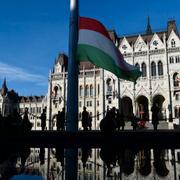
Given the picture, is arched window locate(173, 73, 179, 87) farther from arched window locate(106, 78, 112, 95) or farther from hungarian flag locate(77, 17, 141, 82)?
hungarian flag locate(77, 17, 141, 82)

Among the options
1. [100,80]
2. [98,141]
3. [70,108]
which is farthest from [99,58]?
[100,80]

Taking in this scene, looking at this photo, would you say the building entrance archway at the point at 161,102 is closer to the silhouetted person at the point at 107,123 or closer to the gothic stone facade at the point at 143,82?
the gothic stone facade at the point at 143,82

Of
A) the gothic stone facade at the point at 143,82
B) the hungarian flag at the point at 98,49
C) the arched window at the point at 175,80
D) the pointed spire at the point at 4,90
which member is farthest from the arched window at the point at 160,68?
the pointed spire at the point at 4,90

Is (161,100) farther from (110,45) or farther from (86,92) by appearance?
(110,45)

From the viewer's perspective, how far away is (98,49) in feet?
53.6

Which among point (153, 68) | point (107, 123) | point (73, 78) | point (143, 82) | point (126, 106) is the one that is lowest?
point (107, 123)

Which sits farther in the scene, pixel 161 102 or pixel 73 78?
pixel 161 102

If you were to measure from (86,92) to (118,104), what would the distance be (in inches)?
404

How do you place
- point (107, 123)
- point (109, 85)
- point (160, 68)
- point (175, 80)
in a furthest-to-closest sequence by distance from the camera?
point (109, 85) → point (160, 68) → point (175, 80) → point (107, 123)

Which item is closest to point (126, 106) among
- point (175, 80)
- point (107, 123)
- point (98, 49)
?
point (175, 80)

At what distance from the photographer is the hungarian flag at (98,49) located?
51.7 ft

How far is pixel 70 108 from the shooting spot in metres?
14.8

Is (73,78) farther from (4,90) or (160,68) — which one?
(4,90)

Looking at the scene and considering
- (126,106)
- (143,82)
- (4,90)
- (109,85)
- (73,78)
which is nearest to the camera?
(73,78)
